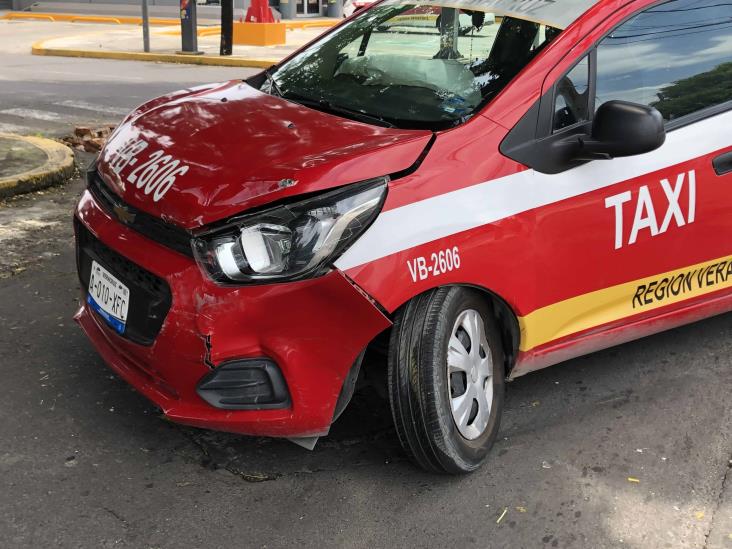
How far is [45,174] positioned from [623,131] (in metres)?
4.88

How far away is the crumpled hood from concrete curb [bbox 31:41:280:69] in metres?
13.3

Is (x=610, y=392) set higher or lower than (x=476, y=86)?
lower

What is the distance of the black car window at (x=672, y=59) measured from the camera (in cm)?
333

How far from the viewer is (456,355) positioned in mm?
3014

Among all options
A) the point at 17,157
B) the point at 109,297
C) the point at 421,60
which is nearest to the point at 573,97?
the point at 421,60

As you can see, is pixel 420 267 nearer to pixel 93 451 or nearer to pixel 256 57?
pixel 93 451

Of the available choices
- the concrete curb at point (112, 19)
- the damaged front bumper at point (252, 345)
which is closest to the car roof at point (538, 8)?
the damaged front bumper at point (252, 345)

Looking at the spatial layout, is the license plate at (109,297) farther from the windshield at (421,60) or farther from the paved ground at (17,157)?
the paved ground at (17,157)

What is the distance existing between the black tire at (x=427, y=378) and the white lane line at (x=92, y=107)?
804cm

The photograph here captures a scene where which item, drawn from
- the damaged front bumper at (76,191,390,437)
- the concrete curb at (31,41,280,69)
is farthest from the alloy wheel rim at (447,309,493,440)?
the concrete curb at (31,41,280,69)

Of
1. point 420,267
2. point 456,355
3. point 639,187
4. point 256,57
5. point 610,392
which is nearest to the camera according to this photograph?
point 420,267

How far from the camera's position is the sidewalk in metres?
16.9

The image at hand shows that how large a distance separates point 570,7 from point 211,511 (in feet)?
7.42

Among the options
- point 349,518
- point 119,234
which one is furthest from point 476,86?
point 349,518
